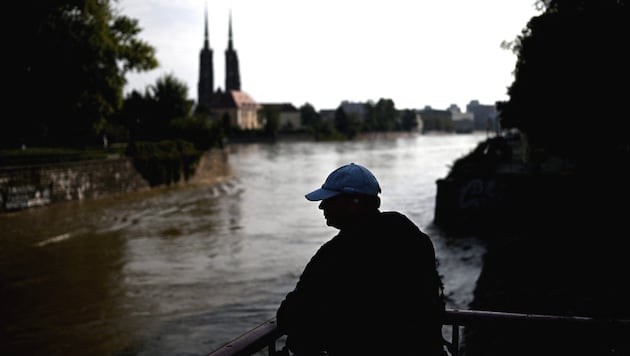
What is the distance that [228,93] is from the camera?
153500 mm

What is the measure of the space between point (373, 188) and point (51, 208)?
83.2 feet

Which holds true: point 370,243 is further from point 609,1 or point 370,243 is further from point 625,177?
point 625,177

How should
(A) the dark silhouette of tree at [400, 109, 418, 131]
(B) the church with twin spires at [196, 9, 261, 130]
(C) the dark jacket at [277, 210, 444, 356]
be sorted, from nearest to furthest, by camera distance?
1. (C) the dark jacket at [277, 210, 444, 356]
2. (B) the church with twin spires at [196, 9, 261, 130]
3. (A) the dark silhouette of tree at [400, 109, 418, 131]

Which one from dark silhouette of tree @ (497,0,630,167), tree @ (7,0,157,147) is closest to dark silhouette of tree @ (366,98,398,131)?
tree @ (7,0,157,147)

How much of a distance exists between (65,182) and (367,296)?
26997 mm

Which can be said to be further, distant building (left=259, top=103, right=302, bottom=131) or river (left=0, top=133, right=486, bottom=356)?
distant building (left=259, top=103, right=302, bottom=131)

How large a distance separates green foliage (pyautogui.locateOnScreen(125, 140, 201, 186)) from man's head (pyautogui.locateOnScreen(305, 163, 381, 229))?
31732 millimetres

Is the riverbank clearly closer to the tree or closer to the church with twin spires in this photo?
the tree

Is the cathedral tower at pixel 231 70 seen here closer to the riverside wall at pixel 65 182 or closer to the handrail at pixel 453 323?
the riverside wall at pixel 65 182

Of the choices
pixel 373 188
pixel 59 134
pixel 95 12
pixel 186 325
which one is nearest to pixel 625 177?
pixel 186 325

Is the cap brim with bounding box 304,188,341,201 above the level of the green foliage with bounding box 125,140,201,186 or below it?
above

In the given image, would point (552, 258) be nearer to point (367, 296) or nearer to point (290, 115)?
point (367, 296)

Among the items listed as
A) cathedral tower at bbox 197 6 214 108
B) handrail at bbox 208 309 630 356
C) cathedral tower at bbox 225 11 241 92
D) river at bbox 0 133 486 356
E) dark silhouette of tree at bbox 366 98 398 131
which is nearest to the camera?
handrail at bbox 208 309 630 356

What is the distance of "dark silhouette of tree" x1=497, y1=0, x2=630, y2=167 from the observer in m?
13.1
